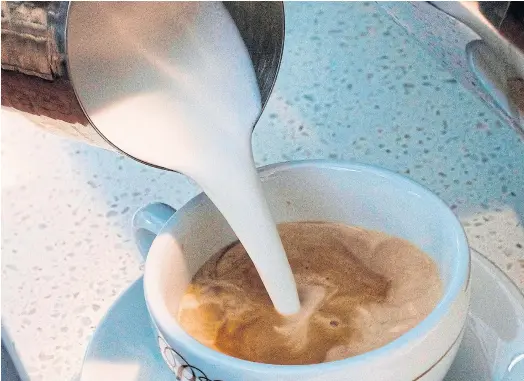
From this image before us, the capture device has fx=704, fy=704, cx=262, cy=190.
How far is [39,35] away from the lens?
33 centimetres

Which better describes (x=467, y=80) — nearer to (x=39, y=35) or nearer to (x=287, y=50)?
(x=39, y=35)

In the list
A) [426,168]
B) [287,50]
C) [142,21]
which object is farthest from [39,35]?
[287,50]

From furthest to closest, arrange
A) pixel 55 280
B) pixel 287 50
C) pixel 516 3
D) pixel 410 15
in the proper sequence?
pixel 287 50, pixel 55 280, pixel 410 15, pixel 516 3

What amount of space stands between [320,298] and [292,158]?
251mm

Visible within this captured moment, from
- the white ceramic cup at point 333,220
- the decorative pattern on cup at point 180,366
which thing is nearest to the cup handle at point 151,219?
the white ceramic cup at point 333,220

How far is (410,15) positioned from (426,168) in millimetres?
244

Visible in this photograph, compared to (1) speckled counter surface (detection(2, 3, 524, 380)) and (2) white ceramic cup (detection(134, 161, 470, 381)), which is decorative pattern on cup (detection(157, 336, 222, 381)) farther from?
(1) speckled counter surface (detection(2, 3, 524, 380))

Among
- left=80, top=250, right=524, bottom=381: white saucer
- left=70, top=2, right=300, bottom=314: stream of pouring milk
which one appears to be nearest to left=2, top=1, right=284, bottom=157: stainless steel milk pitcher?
left=70, top=2, right=300, bottom=314: stream of pouring milk

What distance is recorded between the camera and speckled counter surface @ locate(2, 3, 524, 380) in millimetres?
551

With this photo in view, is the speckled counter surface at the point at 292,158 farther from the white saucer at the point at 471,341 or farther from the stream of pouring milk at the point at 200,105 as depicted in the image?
the stream of pouring milk at the point at 200,105

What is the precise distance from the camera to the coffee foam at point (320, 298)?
1.35 feet

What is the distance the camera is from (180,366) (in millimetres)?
371

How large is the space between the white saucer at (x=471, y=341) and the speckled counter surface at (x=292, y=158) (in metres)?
0.06

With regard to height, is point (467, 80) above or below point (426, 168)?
above
